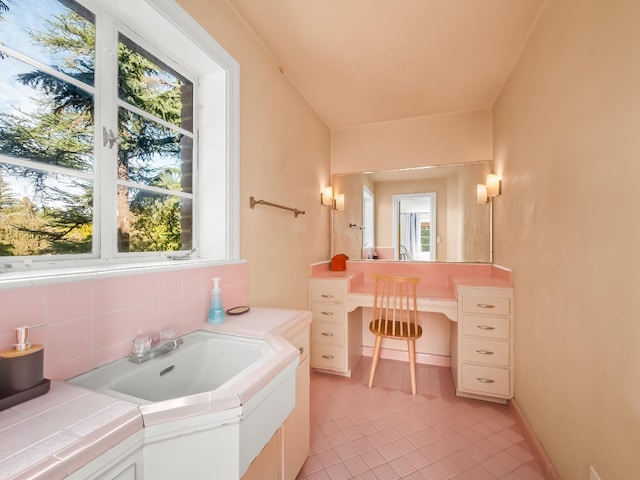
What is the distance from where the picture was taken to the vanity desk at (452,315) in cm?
195

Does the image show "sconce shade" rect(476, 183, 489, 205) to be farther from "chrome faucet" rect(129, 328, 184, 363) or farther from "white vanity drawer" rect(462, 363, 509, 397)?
"chrome faucet" rect(129, 328, 184, 363)

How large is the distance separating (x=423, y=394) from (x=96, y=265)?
2.27 m

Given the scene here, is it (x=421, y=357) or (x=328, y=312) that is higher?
(x=328, y=312)

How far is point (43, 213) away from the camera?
863mm

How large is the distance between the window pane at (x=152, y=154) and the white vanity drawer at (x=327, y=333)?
157 cm

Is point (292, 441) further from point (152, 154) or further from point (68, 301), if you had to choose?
point (152, 154)

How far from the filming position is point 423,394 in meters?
2.11

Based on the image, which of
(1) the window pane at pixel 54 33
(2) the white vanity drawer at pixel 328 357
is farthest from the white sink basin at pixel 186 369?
(2) the white vanity drawer at pixel 328 357

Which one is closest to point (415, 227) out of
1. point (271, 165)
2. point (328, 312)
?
point (328, 312)

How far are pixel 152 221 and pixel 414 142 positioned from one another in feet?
8.03

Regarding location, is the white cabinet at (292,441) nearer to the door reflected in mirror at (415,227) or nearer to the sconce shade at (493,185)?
the door reflected in mirror at (415,227)

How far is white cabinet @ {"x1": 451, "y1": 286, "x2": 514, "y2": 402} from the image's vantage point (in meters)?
1.93

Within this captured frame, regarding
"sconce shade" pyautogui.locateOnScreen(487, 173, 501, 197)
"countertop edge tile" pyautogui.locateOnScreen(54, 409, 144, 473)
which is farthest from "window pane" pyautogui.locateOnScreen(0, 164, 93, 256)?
"sconce shade" pyautogui.locateOnScreen(487, 173, 501, 197)

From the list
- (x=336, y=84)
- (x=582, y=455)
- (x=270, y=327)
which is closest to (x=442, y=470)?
(x=582, y=455)
